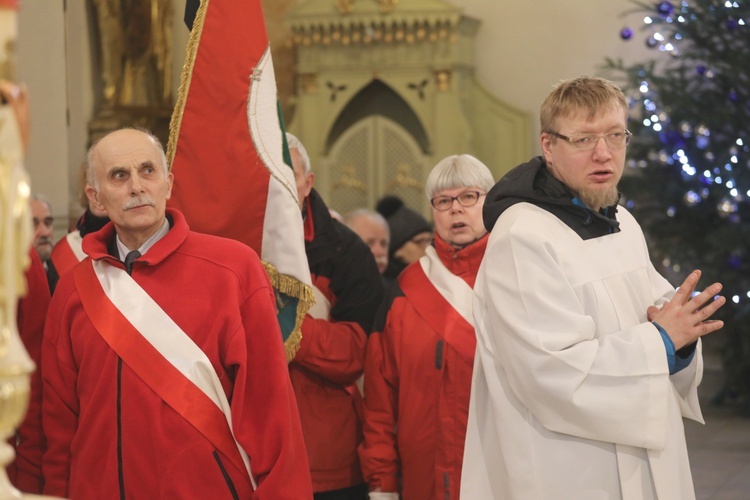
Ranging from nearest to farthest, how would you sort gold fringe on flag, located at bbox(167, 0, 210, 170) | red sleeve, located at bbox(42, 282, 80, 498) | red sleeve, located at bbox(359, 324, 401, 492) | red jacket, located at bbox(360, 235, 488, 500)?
red sleeve, located at bbox(42, 282, 80, 498), gold fringe on flag, located at bbox(167, 0, 210, 170), red jacket, located at bbox(360, 235, 488, 500), red sleeve, located at bbox(359, 324, 401, 492)

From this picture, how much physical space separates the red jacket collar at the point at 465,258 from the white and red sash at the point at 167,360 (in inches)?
44.0

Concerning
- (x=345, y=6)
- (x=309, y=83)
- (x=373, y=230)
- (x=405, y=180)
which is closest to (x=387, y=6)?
(x=345, y=6)

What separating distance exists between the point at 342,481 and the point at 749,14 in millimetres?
4876

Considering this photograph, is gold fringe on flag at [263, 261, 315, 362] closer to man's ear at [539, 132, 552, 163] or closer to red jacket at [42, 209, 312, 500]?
red jacket at [42, 209, 312, 500]

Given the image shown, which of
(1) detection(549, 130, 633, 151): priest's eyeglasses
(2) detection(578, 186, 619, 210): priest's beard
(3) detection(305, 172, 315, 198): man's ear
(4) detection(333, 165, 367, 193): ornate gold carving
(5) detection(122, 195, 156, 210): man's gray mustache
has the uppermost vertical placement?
(1) detection(549, 130, 633, 151): priest's eyeglasses

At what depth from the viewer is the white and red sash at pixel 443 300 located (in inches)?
126

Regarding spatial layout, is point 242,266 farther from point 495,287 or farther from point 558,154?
point 558,154

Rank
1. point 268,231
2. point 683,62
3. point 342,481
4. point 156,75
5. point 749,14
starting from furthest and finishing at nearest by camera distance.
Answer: point 156,75 < point 683,62 < point 749,14 < point 342,481 < point 268,231

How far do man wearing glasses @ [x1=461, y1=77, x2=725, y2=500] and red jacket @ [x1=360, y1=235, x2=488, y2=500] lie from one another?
0.56 m

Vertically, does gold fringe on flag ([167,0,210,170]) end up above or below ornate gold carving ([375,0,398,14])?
above

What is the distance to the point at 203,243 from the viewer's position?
2.54m

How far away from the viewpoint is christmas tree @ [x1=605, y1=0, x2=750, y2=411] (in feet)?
23.1

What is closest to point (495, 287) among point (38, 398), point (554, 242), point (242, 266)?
point (554, 242)

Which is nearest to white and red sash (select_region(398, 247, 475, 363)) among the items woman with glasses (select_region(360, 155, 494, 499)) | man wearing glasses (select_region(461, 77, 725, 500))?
woman with glasses (select_region(360, 155, 494, 499))
